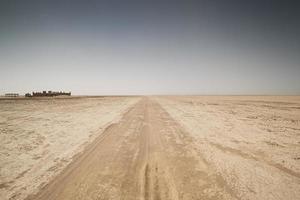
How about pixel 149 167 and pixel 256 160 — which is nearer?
pixel 149 167

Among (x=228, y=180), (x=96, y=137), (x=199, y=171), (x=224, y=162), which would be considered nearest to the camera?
(x=228, y=180)

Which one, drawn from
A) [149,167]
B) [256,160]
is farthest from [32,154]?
[256,160]

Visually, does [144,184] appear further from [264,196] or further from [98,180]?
[264,196]

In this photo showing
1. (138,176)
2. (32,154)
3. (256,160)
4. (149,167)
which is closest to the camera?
(138,176)

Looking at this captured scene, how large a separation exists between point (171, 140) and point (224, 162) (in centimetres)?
312

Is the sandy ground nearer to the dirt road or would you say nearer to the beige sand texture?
the dirt road

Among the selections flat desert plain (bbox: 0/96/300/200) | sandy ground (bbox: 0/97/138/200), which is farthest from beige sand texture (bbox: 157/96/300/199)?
sandy ground (bbox: 0/97/138/200)

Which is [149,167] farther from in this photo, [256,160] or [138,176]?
[256,160]

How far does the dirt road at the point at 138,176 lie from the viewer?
4.39 m

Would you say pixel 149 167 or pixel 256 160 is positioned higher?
pixel 149 167

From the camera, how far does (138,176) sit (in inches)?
207

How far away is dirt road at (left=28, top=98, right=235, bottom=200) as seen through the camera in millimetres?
4391

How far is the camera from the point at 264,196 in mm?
4414

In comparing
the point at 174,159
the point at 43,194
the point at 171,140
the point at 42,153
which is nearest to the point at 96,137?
the point at 42,153
